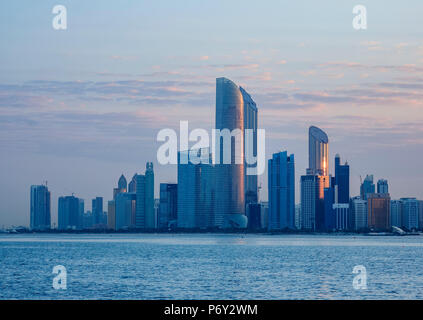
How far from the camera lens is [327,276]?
246 ft

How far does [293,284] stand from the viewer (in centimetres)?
6444

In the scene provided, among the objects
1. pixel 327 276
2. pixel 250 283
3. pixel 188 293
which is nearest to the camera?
pixel 188 293
